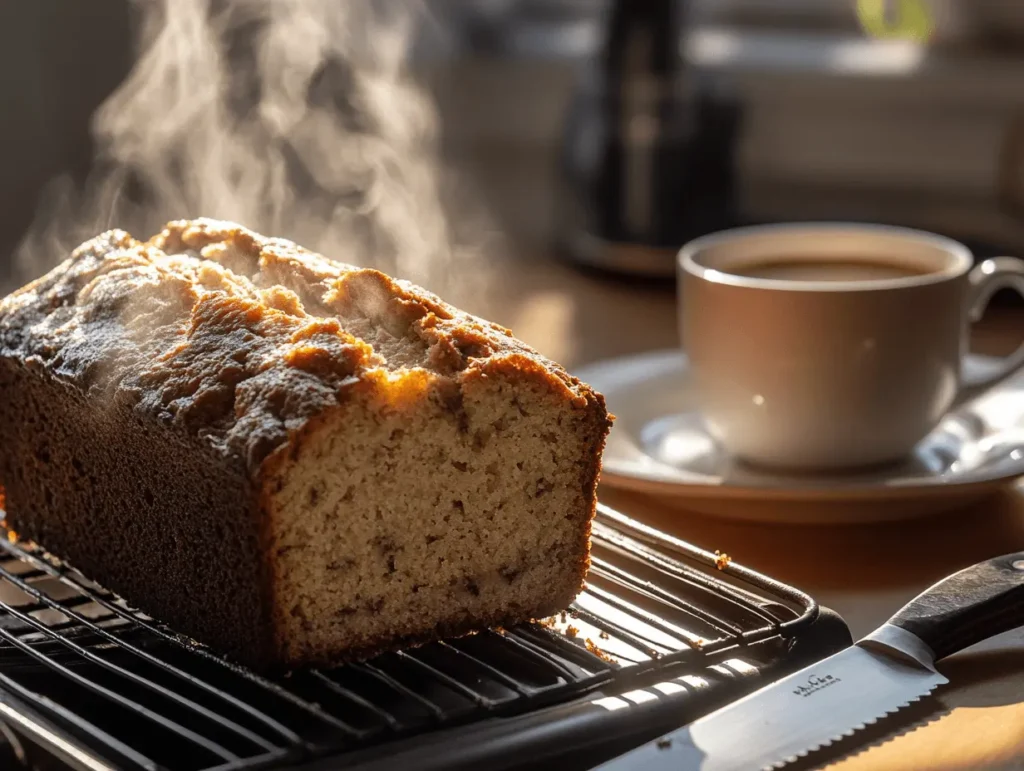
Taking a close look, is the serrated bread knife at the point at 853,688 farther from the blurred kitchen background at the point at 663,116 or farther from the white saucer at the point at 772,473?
the blurred kitchen background at the point at 663,116

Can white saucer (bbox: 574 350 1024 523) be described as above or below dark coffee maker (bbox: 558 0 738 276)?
below

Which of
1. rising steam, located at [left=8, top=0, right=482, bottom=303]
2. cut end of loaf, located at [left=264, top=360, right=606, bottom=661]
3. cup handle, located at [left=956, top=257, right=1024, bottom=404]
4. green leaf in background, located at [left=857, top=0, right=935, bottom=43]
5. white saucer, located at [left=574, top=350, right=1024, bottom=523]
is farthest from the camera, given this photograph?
green leaf in background, located at [left=857, top=0, right=935, bottom=43]

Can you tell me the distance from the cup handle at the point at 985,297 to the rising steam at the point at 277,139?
0.98 metres

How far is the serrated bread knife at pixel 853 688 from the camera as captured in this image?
2.89ft

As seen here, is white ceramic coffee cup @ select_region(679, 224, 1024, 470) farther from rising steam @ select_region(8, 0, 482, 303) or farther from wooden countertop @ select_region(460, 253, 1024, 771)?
rising steam @ select_region(8, 0, 482, 303)

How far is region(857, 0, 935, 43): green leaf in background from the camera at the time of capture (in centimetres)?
270

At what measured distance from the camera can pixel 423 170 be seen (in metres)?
2.98

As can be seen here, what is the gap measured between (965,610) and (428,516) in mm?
421

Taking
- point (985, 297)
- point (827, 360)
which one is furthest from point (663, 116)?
point (827, 360)

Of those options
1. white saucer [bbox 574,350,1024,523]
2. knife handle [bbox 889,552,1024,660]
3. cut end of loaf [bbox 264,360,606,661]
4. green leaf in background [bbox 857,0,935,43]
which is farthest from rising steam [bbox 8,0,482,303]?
knife handle [bbox 889,552,1024,660]

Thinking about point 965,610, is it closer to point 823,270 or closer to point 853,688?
point 853,688

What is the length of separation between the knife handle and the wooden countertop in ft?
0.10

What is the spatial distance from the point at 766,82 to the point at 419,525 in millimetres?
1909

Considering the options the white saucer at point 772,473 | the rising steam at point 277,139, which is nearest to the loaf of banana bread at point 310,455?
the white saucer at point 772,473
